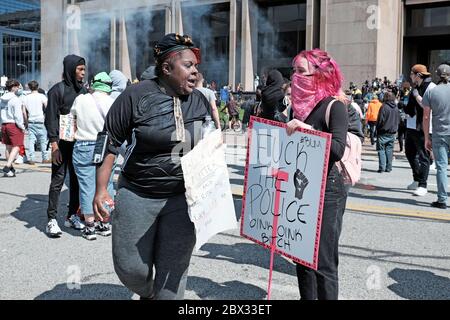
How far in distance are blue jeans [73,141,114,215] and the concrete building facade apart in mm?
20982

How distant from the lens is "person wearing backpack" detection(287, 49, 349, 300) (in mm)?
2945

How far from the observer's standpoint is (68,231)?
5.38 m

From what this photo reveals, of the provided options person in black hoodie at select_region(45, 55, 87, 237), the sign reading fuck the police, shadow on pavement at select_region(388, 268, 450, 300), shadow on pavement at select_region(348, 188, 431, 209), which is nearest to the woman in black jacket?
the sign reading fuck the police

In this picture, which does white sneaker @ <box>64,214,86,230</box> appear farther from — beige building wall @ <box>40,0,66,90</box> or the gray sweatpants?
beige building wall @ <box>40,0,66,90</box>

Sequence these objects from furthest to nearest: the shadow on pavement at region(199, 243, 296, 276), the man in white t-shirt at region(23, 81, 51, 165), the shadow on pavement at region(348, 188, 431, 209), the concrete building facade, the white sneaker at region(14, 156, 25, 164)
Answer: the concrete building facade
the white sneaker at region(14, 156, 25, 164)
the man in white t-shirt at region(23, 81, 51, 165)
the shadow on pavement at region(348, 188, 431, 209)
the shadow on pavement at region(199, 243, 296, 276)

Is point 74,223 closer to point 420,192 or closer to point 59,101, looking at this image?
point 59,101

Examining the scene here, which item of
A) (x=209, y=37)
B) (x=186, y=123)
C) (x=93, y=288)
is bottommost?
(x=93, y=288)

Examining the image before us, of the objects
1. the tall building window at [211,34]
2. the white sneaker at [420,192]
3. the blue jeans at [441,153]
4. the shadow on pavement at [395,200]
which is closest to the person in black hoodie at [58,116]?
the shadow on pavement at [395,200]

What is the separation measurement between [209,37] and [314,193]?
36806 millimetres

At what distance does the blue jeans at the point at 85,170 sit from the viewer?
5004mm

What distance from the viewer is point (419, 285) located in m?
3.82
